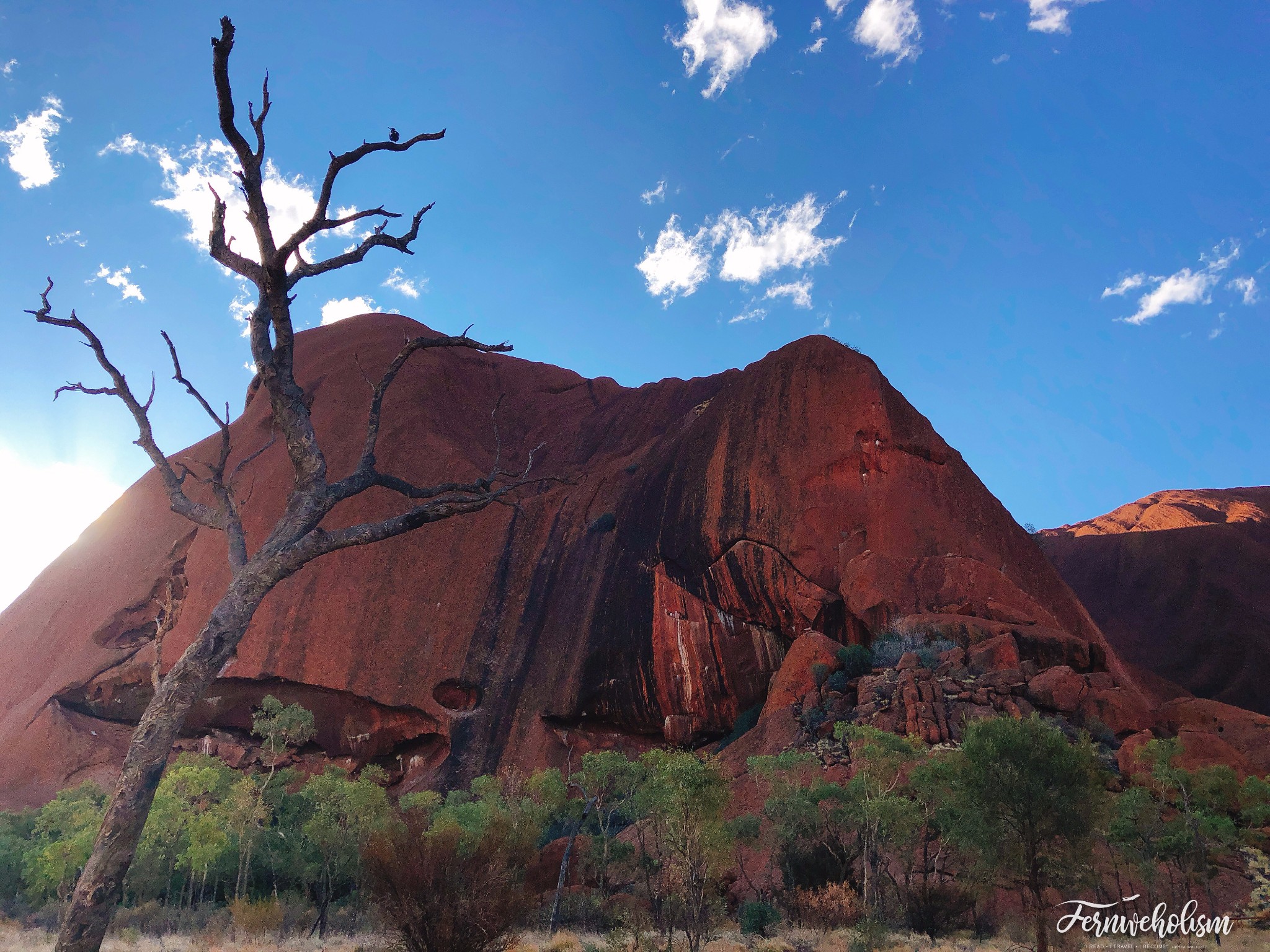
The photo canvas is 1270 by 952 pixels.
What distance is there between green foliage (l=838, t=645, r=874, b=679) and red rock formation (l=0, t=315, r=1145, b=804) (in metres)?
1.23

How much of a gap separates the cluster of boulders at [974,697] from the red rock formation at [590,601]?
0.24 m

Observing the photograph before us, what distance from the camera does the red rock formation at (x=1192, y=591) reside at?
126 ft

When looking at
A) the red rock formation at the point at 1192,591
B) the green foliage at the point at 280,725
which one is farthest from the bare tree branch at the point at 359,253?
the red rock formation at the point at 1192,591

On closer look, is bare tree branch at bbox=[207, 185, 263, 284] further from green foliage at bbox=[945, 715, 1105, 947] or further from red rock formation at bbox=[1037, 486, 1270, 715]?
red rock formation at bbox=[1037, 486, 1270, 715]

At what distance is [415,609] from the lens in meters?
32.2

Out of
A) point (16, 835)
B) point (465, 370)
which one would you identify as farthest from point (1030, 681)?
point (465, 370)

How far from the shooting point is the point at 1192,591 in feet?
144

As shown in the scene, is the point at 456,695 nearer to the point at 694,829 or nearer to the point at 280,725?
the point at 280,725

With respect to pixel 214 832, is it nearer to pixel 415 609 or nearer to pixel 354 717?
pixel 354 717

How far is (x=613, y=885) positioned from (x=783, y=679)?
8.03 metres

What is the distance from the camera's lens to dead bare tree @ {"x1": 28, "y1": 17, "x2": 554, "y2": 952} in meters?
5.42

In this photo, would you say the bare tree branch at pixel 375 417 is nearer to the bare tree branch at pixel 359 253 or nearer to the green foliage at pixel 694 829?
the bare tree branch at pixel 359 253

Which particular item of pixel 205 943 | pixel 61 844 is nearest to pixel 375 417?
pixel 205 943

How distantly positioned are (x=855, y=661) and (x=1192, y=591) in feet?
112
